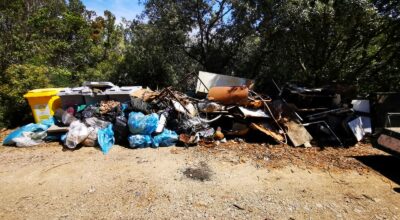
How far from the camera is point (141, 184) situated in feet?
14.0

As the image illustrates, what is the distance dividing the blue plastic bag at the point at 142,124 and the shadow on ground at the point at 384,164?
13.6 feet

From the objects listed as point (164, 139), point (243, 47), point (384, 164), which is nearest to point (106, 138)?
point (164, 139)

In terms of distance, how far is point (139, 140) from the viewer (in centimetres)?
573

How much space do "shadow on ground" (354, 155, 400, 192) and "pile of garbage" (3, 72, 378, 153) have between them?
2.14ft

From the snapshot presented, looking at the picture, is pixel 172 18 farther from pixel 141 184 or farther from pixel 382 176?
pixel 382 176

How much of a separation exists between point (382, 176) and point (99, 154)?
511cm

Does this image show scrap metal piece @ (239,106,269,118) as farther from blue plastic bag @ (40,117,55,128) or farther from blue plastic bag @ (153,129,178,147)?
blue plastic bag @ (40,117,55,128)

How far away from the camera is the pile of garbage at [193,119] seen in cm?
587

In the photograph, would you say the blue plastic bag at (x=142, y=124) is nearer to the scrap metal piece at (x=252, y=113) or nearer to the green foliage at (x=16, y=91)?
the scrap metal piece at (x=252, y=113)

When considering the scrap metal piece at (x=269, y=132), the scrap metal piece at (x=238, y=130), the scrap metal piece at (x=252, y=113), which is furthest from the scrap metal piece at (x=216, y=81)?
the scrap metal piece at (x=269, y=132)

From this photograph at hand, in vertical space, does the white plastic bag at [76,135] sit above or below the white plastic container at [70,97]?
below

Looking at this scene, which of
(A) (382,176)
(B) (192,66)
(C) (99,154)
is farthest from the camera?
(B) (192,66)

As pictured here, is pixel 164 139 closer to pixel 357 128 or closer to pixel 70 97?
pixel 70 97

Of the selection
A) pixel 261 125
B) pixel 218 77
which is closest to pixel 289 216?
pixel 261 125
